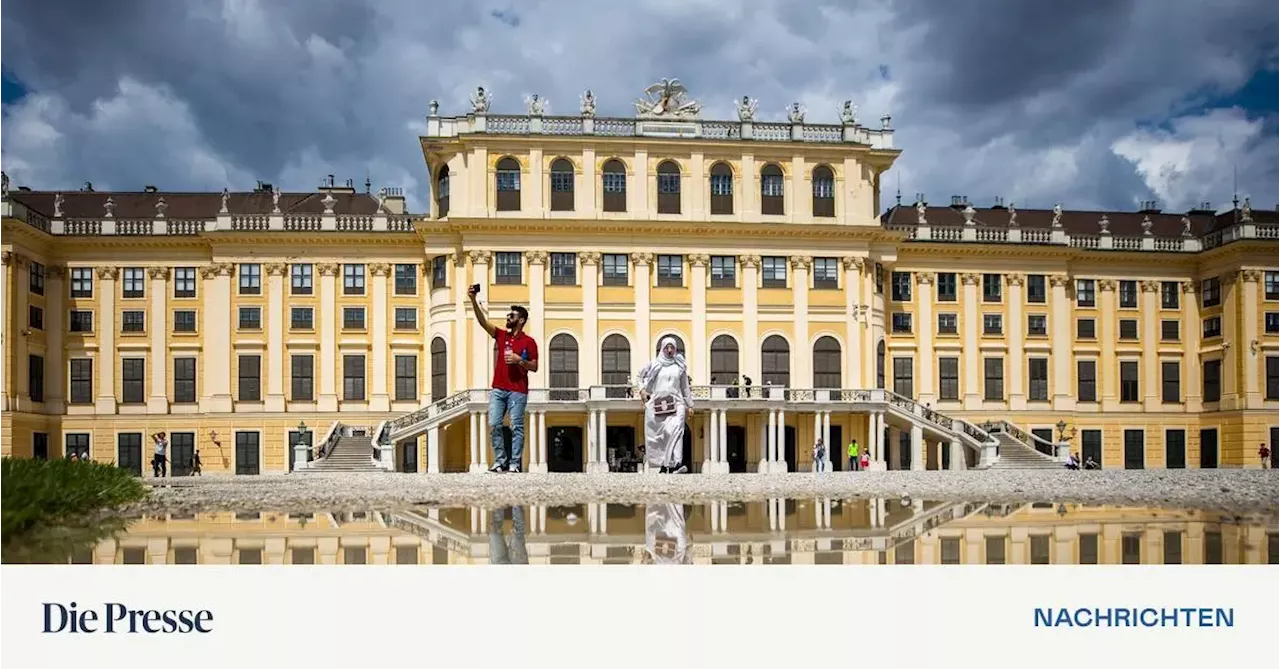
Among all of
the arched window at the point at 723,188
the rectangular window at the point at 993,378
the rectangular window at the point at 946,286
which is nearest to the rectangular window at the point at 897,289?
the rectangular window at the point at 946,286

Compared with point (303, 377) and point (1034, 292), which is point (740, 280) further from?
point (303, 377)

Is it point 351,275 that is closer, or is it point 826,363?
point 826,363

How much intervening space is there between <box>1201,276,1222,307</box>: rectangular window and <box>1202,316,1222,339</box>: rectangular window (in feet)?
1.76

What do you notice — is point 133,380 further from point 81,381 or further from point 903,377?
point 903,377

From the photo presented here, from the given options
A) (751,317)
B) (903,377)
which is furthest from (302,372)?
(903,377)

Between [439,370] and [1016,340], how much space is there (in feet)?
70.0

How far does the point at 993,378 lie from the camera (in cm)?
4697

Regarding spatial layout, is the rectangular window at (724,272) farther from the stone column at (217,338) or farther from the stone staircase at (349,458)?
the stone column at (217,338)

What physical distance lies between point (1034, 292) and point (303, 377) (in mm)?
27118

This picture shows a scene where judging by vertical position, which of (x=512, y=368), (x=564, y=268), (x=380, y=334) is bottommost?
(x=512, y=368)

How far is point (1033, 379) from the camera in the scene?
4719 cm

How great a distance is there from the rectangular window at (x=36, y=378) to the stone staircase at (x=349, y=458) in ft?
36.5

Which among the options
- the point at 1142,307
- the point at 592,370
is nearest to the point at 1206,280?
the point at 1142,307
